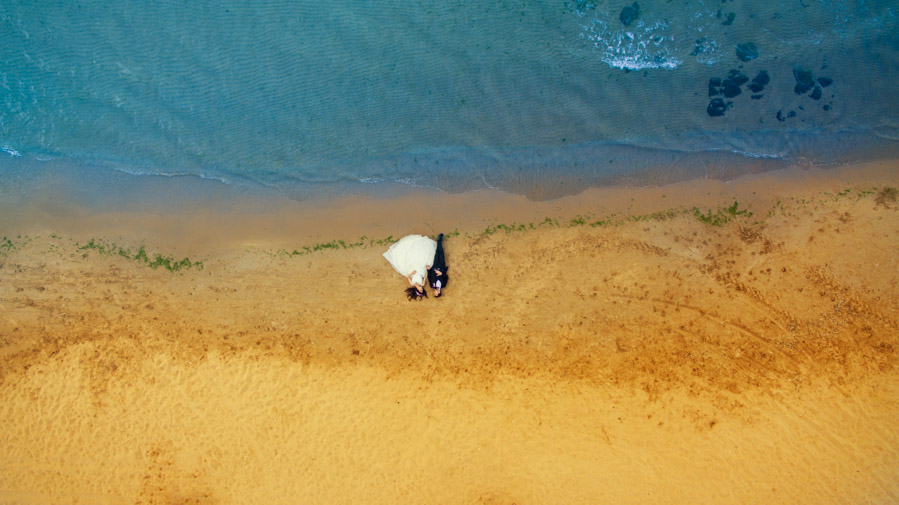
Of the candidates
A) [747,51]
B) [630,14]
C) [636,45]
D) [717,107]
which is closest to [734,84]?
[717,107]

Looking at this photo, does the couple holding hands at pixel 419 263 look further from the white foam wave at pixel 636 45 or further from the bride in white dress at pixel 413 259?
the white foam wave at pixel 636 45

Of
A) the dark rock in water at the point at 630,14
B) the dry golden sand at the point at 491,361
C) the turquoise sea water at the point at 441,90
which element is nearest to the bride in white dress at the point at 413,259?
the dry golden sand at the point at 491,361

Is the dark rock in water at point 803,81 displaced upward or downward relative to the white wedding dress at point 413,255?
upward

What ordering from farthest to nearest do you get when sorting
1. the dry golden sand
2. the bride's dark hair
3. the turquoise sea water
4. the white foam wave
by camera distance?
1. the white foam wave
2. the turquoise sea water
3. the bride's dark hair
4. the dry golden sand

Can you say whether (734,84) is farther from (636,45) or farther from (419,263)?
(419,263)

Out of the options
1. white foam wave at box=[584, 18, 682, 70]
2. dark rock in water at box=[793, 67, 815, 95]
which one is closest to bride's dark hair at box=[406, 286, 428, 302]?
white foam wave at box=[584, 18, 682, 70]

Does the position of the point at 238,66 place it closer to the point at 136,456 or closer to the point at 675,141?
the point at 136,456

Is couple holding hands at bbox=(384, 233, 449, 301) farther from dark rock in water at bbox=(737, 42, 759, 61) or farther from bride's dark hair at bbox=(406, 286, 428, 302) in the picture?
dark rock in water at bbox=(737, 42, 759, 61)
